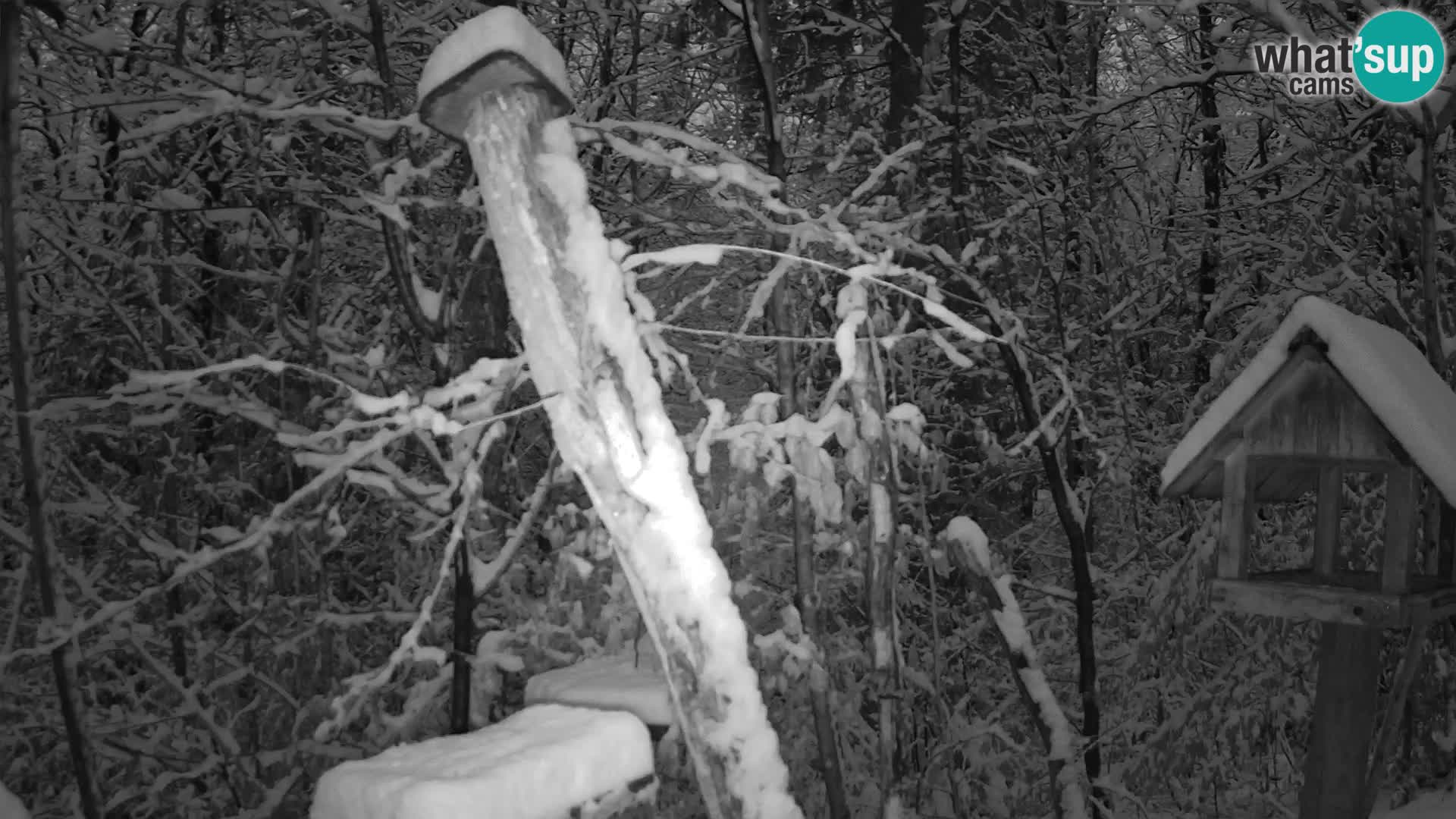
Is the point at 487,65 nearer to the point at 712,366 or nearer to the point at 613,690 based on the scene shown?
the point at 613,690

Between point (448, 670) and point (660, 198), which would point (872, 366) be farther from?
point (660, 198)

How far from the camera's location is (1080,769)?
5.38m

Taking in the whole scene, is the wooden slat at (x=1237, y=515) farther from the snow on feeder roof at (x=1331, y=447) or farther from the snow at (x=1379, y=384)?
the snow at (x=1379, y=384)

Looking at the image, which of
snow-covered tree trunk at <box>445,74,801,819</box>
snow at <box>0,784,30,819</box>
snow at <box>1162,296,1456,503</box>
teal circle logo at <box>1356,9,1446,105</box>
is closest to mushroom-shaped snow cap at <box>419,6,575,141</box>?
snow-covered tree trunk at <box>445,74,801,819</box>

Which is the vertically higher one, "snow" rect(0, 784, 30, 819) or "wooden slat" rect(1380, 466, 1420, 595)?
"wooden slat" rect(1380, 466, 1420, 595)

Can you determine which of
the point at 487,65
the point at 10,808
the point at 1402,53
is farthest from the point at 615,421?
the point at 1402,53

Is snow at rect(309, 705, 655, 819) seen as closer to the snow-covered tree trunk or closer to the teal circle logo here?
the snow-covered tree trunk

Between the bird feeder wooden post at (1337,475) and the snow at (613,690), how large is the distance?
207 centimetres

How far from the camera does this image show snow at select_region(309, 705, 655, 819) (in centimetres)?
181

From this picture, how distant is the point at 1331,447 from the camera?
3.40m

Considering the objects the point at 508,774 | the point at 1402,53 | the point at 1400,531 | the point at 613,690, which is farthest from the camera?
the point at 1402,53

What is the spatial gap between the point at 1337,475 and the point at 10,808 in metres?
3.99

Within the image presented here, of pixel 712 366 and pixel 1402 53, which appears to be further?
pixel 712 366

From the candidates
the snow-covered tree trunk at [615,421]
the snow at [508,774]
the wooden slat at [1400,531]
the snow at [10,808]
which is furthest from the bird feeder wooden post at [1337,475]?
the snow at [10,808]
